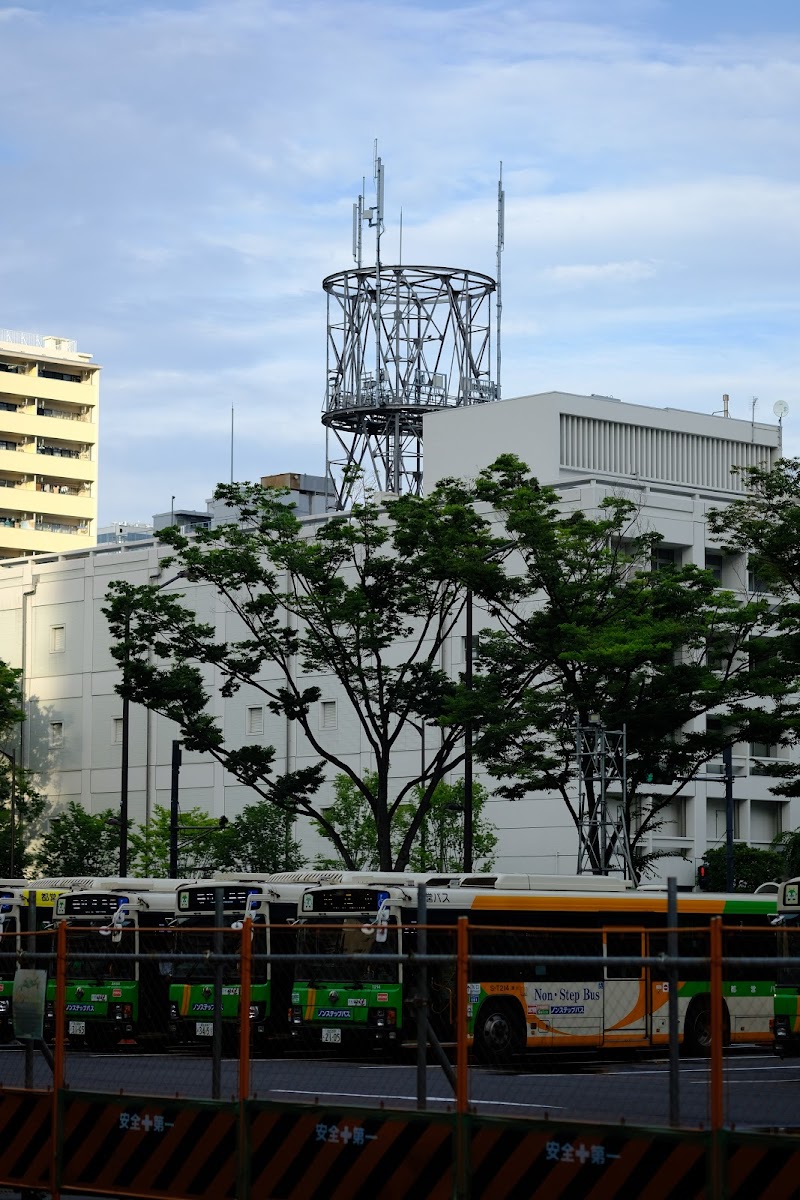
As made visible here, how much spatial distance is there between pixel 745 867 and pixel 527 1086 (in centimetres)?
6124

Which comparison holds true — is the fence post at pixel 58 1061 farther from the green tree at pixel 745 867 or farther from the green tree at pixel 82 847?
the green tree at pixel 82 847

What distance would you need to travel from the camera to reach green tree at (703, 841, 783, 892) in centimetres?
7031

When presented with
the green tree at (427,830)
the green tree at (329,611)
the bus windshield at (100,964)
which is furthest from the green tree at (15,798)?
the bus windshield at (100,964)

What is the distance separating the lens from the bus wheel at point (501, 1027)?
2944 centimetres

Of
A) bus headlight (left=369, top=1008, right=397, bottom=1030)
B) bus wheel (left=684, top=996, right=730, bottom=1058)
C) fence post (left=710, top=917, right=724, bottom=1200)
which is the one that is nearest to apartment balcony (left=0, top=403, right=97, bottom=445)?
bus wheel (left=684, top=996, right=730, bottom=1058)

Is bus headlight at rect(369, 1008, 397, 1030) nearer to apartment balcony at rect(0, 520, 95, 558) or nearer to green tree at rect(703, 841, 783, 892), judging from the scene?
green tree at rect(703, 841, 783, 892)

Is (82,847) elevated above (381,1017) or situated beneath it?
elevated above

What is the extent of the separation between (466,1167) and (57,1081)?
3.98 m

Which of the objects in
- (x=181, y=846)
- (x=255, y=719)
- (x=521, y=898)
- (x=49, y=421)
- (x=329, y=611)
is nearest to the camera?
(x=521, y=898)

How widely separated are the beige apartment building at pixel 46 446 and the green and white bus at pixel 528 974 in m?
117

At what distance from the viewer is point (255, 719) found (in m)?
90.8

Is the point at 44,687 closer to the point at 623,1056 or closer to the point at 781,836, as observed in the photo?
the point at 781,836

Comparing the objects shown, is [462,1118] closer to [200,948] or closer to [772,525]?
[200,948]

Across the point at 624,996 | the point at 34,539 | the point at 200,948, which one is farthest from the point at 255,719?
the point at 34,539
